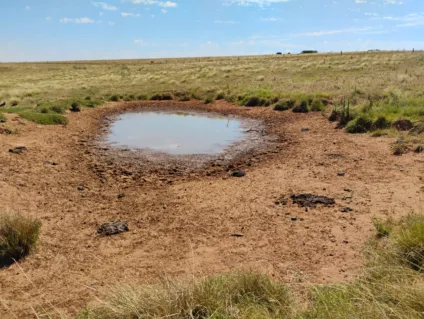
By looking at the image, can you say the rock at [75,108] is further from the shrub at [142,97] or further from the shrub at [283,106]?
the shrub at [283,106]

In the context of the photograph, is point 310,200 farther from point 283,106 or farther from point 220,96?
point 220,96

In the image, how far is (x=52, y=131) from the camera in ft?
44.5

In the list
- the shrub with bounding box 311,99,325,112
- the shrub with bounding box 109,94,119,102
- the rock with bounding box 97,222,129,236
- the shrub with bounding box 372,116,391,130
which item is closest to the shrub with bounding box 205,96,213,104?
the shrub with bounding box 109,94,119,102

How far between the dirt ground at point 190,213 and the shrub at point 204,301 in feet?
1.12

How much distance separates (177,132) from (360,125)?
21.7ft

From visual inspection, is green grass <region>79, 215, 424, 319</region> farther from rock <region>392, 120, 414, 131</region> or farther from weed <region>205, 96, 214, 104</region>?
weed <region>205, 96, 214, 104</region>

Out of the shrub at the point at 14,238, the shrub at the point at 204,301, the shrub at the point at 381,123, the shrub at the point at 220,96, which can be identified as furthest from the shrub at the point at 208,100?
the shrub at the point at 204,301

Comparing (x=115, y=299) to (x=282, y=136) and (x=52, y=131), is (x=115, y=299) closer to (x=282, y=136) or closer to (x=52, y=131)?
(x=282, y=136)

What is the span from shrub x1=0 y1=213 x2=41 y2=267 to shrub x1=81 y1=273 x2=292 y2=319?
213 cm

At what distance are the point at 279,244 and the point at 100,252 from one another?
2.55 m

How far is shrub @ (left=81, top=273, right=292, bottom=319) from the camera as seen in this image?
9.66ft

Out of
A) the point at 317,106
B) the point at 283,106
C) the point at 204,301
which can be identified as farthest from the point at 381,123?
the point at 204,301

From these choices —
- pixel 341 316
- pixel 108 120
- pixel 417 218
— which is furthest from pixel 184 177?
pixel 108 120

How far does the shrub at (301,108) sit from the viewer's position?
17.5 m
